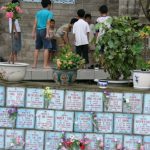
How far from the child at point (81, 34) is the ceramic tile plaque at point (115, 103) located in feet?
22.9

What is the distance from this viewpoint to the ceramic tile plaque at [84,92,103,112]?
582 cm

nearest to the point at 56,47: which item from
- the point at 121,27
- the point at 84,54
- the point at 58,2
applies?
the point at 58,2

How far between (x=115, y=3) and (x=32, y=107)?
11.2 metres

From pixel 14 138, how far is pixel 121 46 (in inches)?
63.4

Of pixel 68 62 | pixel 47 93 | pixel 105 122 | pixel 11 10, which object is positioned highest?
pixel 11 10

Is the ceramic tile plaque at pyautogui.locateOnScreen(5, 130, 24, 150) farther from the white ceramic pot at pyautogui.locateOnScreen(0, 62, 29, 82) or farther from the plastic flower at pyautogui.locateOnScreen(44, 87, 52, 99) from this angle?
the white ceramic pot at pyautogui.locateOnScreen(0, 62, 29, 82)

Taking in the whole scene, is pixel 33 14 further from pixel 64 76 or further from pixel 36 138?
pixel 36 138

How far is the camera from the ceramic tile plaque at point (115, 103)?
581 cm

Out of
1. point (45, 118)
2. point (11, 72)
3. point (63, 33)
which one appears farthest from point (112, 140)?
point (63, 33)

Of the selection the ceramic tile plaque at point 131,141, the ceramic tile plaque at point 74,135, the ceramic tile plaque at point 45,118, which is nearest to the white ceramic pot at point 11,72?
the ceramic tile plaque at point 45,118

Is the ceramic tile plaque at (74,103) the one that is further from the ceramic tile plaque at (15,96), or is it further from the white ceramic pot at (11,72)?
the white ceramic pot at (11,72)

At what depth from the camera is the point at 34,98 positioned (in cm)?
588

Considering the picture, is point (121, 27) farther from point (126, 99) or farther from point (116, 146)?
point (116, 146)

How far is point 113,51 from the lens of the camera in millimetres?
6195
